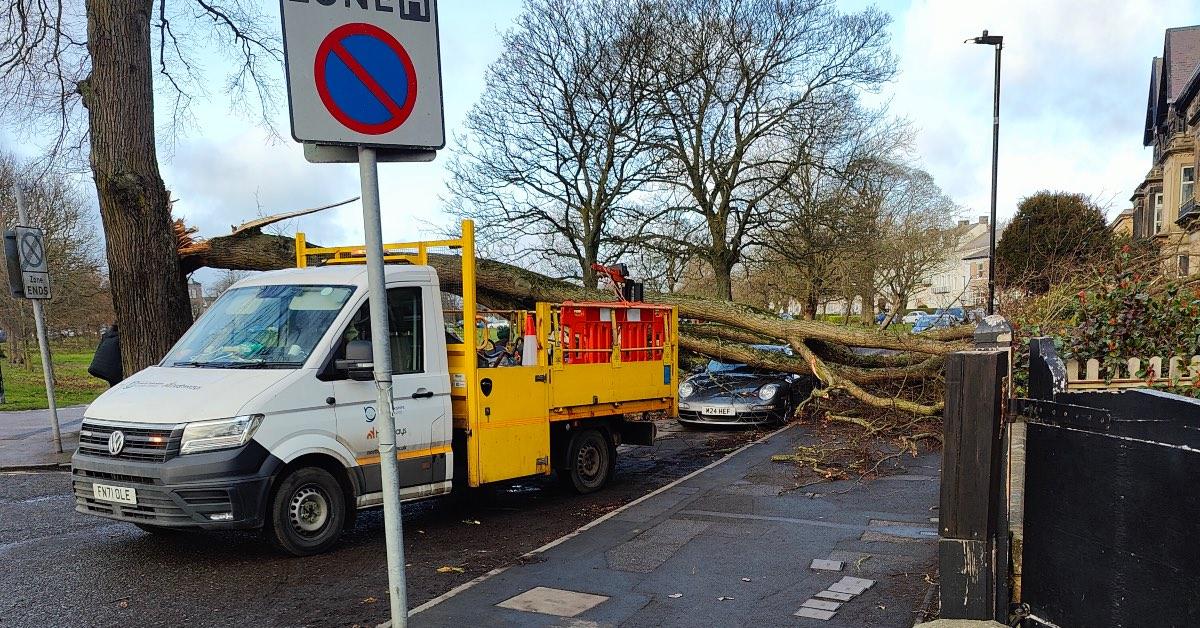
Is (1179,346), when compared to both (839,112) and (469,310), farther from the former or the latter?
(839,112)

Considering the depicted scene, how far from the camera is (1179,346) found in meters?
6.12

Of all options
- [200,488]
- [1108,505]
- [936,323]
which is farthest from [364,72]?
[936,323]

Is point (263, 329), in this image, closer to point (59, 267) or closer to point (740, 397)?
point (740, 397)

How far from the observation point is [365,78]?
→ 10.2 ft

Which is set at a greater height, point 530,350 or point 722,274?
point 722,274

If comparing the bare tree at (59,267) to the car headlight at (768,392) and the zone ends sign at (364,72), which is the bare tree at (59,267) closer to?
the car headlight at (768,392)

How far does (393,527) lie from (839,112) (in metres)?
24.2

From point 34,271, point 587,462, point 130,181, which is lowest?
point 587,462

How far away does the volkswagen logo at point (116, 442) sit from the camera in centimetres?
630

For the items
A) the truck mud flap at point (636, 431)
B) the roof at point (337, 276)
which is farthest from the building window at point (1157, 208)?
the roof at point (337, 276)

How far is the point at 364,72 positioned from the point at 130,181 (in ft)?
32.9

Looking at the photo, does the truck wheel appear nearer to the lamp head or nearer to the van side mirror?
the van side mirror

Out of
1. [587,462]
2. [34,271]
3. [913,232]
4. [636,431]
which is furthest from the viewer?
[913,232]

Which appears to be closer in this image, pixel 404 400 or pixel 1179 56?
pixel 404 400
